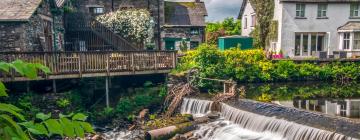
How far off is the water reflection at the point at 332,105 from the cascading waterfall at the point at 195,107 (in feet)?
16.1

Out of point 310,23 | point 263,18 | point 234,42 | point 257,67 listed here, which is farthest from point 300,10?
point 257,67

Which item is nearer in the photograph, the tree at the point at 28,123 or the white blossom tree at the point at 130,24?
the tree at the point at 28,123

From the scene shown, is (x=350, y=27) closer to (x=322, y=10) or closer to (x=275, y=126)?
(x=322, y=10)

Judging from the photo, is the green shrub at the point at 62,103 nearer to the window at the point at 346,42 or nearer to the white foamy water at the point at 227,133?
the white foamy water at the point at 227,133

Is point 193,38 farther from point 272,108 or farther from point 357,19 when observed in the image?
point 272,108

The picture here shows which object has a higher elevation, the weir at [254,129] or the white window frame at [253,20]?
the white window frame at [253,20]

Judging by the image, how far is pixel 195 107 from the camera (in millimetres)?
18219

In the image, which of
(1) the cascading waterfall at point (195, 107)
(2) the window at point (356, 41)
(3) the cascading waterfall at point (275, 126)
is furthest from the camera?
(2) the window at point (356, 41)

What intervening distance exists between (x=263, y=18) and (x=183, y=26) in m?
9.31

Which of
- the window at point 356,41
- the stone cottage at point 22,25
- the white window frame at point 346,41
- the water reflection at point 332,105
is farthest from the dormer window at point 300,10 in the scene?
the stone cottage at point 22,25

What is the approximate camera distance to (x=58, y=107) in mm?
17266

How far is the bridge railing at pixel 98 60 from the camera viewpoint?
1666cm

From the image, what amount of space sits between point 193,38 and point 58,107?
950 inches

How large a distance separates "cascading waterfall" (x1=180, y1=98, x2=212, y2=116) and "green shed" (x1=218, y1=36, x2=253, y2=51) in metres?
16.9
